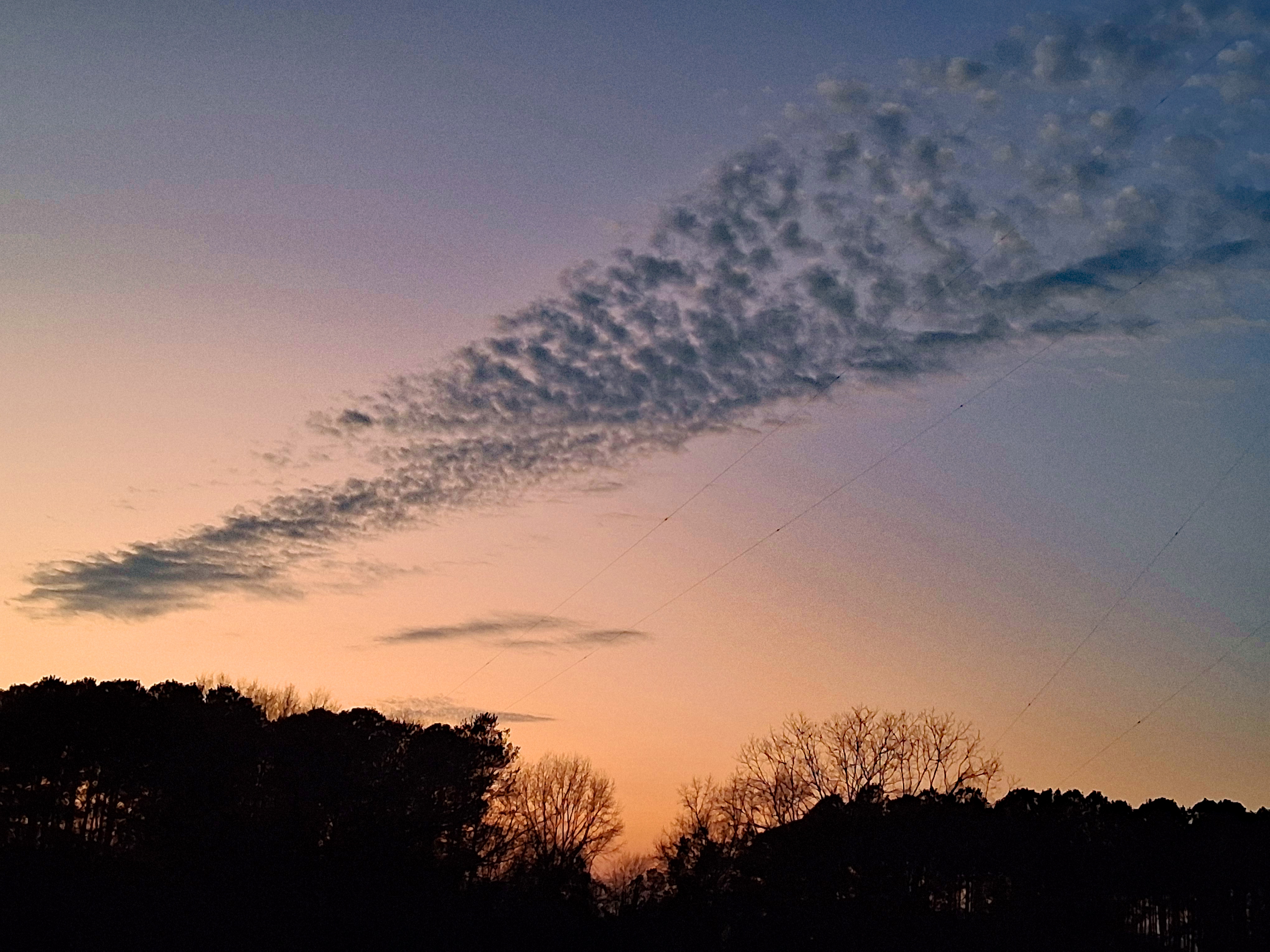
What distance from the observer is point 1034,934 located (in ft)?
156

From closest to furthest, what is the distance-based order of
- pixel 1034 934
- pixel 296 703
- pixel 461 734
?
pixel 1034 934 → pixel 461 734 → pixel 296 703

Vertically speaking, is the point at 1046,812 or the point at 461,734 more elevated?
the point at 461,734

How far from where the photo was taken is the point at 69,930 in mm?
46312

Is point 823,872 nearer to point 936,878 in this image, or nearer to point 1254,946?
point 936,878

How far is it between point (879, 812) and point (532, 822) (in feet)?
104

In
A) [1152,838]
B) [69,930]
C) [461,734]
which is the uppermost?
[461,734]

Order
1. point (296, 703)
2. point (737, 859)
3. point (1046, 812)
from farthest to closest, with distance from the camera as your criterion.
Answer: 1. point (296, 703)
2. point (737, 859)
3. point (1046, 812)

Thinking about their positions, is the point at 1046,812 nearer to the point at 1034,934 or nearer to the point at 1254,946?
the point at 1034,934

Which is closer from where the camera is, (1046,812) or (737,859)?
(1046,812)

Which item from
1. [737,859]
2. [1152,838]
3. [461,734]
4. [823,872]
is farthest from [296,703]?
[1152,838]

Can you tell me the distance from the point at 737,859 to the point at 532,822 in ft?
86.5

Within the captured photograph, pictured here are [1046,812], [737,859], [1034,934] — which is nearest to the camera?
[1034,934]

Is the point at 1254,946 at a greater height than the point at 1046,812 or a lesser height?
lesser

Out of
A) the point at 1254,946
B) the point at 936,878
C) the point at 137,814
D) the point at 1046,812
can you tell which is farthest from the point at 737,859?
the point at 137,814
